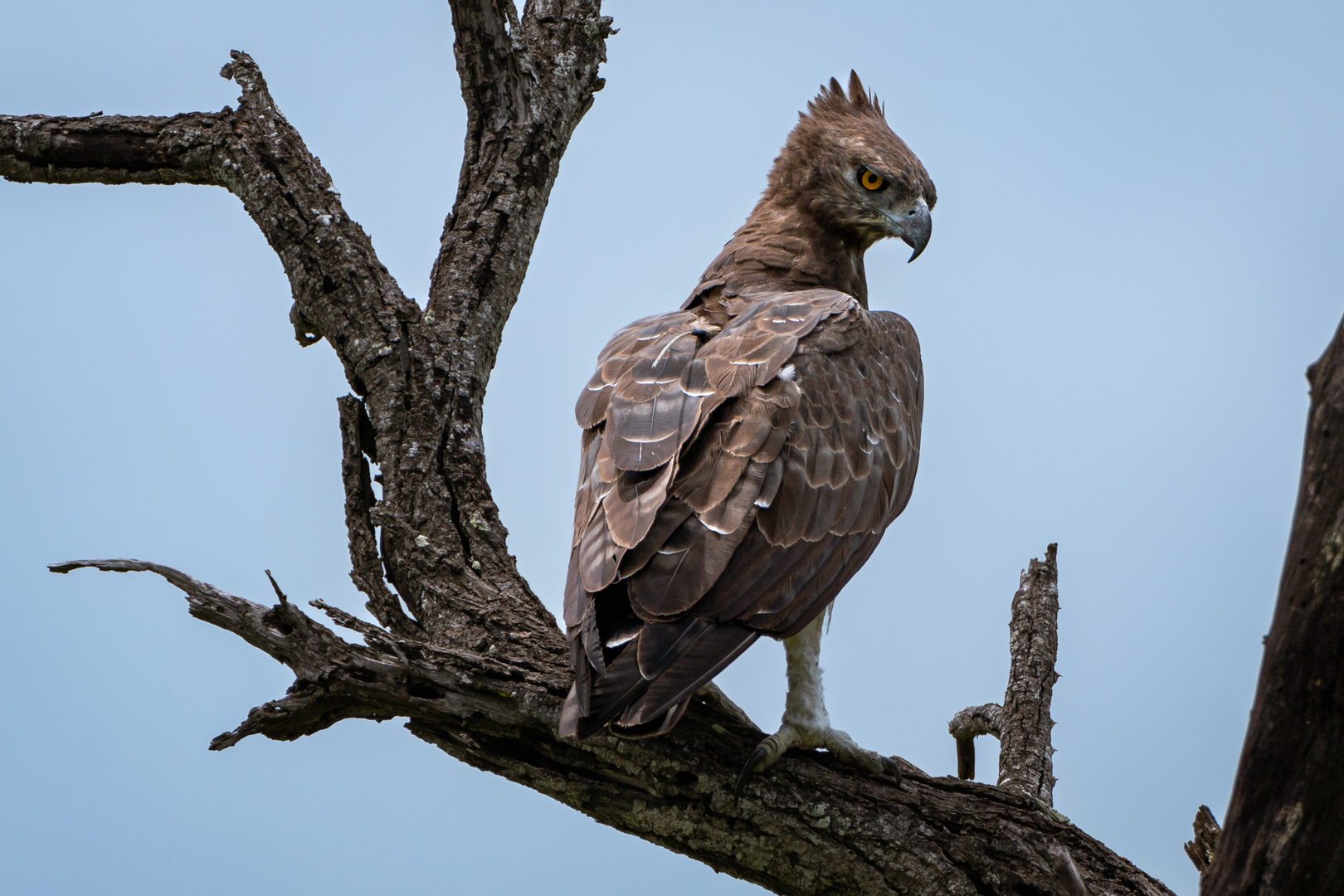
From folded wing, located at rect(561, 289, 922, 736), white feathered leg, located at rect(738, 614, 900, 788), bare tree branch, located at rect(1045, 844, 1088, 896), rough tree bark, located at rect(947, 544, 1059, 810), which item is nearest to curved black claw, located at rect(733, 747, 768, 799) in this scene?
white feathered leg, located at rect(738, 614, 900, 788)

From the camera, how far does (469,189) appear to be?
214 inches

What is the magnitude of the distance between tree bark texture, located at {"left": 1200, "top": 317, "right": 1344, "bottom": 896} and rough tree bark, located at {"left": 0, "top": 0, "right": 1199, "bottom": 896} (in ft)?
1.85

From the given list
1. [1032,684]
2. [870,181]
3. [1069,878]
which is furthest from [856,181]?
[1069,878]

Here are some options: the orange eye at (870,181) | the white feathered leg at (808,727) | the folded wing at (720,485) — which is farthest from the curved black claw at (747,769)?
the orange eye at (870,181)

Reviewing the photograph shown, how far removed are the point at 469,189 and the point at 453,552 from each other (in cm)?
196

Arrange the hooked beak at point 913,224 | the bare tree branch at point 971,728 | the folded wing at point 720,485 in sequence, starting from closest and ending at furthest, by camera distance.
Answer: the folded wing at point 720,485 → the bare tree branch at point 971,728 → the hooked beak at point 913,224

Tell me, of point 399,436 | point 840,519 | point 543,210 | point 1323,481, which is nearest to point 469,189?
point 543,210

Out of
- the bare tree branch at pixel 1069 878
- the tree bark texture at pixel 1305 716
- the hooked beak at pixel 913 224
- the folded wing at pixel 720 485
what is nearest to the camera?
the tree bark texture at pixel 1305 716

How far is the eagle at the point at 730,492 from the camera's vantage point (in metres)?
3.07

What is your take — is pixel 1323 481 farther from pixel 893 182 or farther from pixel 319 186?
pixel 319 186

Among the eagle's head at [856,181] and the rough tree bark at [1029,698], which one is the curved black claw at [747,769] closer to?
the rough tree bark at [1029,698]

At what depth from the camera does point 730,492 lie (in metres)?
3.38

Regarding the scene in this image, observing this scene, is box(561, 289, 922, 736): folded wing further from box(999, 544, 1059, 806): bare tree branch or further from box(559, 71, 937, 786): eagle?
box(999, 544, 1059, 806): bare tree branch

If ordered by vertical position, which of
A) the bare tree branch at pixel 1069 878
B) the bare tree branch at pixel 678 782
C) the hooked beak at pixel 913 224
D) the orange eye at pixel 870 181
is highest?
the orange eye at pixel 870 181
